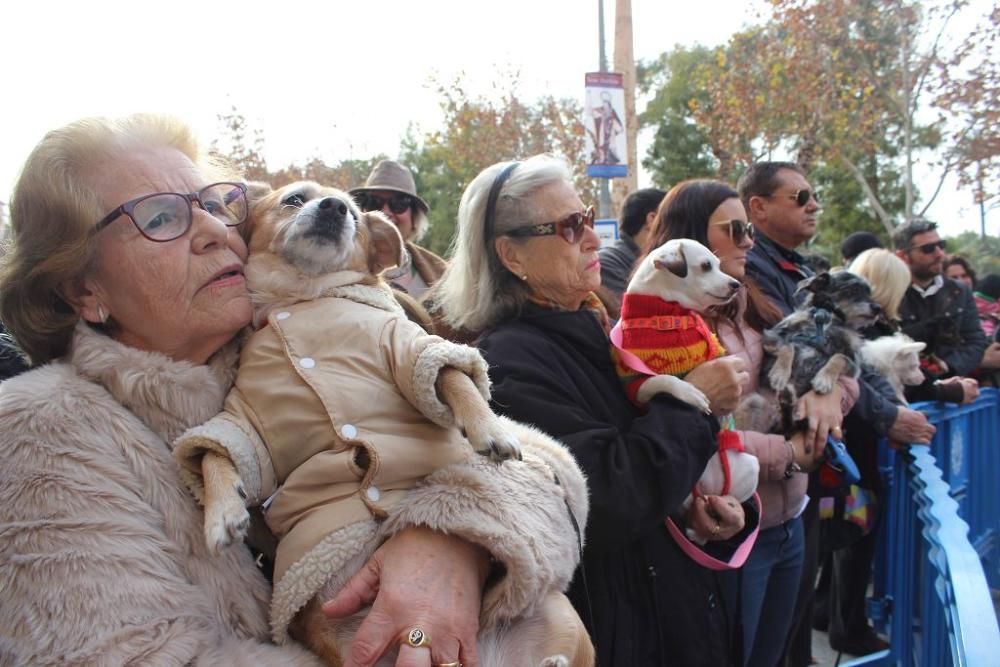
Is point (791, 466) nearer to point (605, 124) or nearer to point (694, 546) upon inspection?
point (694, 546)

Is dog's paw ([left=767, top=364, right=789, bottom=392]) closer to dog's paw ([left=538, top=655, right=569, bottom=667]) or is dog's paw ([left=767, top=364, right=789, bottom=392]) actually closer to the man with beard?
dog's paw ([left=538, top=655, right=569, bottom=667])

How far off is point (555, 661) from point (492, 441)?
50 centimetres

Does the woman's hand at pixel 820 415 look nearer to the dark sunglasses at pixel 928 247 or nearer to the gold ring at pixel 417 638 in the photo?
the gold ring at pixel 417 638

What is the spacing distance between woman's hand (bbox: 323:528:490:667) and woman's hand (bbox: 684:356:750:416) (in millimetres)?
1297

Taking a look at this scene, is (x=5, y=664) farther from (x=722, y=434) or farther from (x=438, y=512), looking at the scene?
(x=722, y=434)

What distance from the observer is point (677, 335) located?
284 cm

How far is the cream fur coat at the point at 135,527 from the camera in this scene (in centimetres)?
136

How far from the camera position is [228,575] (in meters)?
1.55

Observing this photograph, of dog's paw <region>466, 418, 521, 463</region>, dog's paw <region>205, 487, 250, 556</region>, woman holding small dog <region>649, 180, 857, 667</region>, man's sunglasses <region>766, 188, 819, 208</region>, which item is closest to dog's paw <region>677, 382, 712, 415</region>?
woman holding small dog <region>649, 180, 857, 667</region>

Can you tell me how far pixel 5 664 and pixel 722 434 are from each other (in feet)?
7.61

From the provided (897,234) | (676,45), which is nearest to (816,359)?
(897,234)

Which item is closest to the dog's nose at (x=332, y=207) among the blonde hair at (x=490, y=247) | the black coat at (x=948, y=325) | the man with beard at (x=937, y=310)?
the blonde hair at (x=490, y=247)

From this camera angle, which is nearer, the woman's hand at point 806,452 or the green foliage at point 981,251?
the woman's hand at point 806,452

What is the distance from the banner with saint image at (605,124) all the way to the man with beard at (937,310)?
5.21 metres
